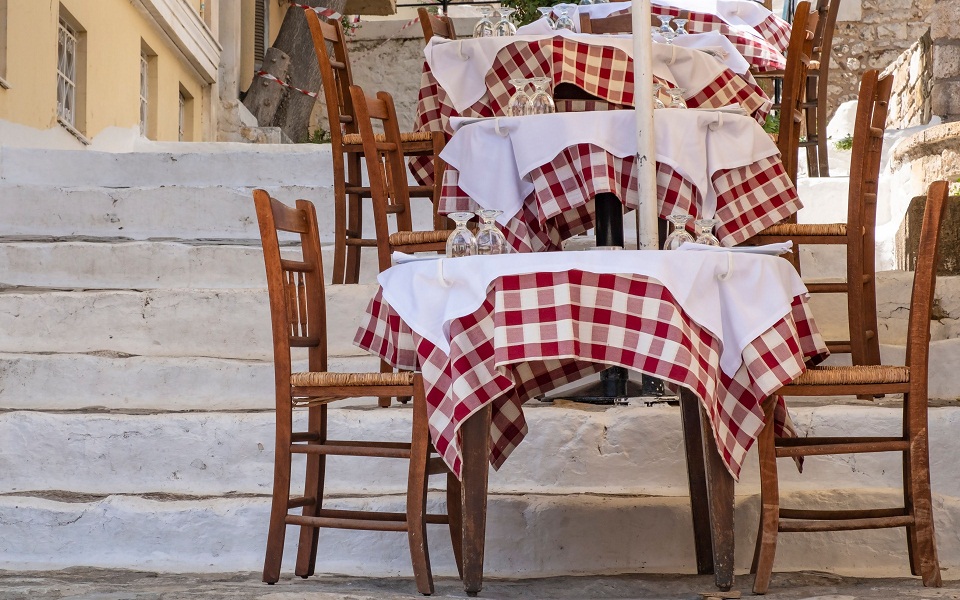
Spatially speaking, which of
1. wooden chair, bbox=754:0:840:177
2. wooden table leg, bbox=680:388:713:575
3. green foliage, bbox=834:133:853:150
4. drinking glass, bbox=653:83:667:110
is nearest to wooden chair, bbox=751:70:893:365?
drinking glass, bbox=653:83:667:110

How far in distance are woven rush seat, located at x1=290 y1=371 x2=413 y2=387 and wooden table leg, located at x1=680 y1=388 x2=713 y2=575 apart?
683 mm

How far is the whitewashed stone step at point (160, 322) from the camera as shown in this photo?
4000mm

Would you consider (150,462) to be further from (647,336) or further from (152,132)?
(152,132)

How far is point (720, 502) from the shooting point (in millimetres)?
2420

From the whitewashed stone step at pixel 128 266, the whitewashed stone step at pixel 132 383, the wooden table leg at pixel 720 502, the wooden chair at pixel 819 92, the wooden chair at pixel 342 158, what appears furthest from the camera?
the wooden chair at pixel 819 92

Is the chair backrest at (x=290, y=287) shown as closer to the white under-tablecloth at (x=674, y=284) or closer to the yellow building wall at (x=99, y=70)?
the white under-tablecloth at (x=674, y=284)

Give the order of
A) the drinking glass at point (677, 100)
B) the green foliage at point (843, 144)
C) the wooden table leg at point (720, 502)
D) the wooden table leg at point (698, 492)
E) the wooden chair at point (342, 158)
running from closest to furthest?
the wooden table leg at point (720, 502) → the wooden table leg at point (698, 492) → the drinking glass at point (677, 100) → the wooden chair at point (342, 158) → the green foliage at point (843, 144)

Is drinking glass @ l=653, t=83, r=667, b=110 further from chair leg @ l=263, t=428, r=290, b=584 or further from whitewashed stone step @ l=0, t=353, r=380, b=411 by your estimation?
chair leg @ l=263, t=428, r=290, b=584

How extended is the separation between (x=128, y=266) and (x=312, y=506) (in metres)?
1.96

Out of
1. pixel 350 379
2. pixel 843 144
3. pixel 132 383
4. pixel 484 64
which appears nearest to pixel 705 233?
pixel 350 379

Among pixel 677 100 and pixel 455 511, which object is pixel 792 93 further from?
pixel 455 511

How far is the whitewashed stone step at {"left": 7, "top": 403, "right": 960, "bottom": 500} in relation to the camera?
3.30 metres

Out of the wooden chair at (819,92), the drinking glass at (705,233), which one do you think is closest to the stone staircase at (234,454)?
the drinking glass at (705,233)

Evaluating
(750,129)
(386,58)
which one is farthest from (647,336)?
(386,58)
